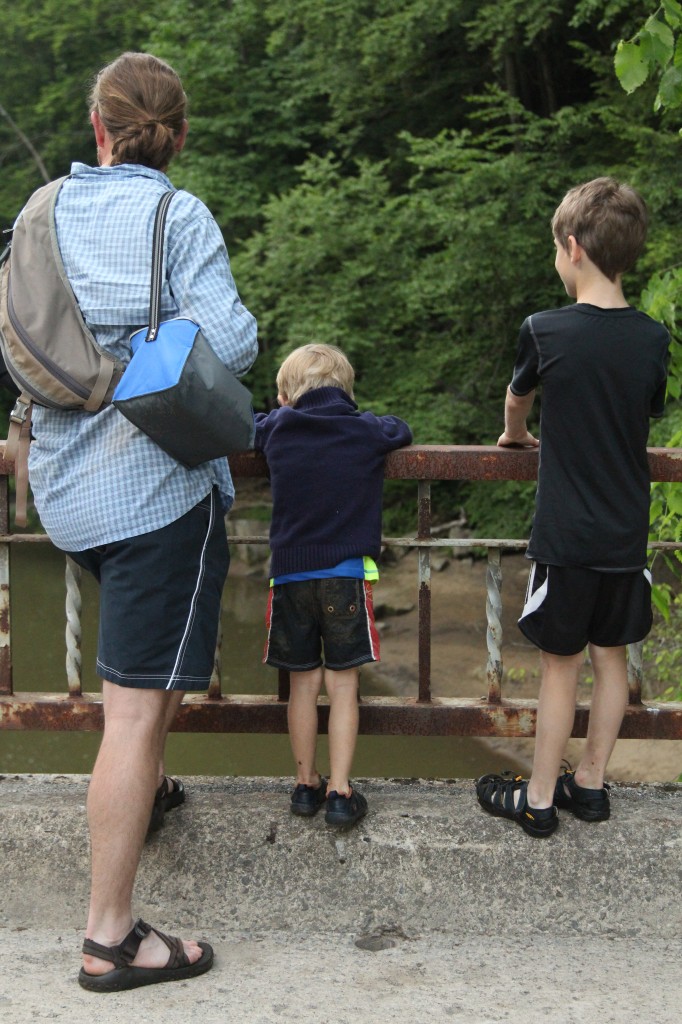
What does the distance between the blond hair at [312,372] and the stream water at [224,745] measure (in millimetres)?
5165

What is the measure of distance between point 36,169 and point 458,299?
9.74 metres

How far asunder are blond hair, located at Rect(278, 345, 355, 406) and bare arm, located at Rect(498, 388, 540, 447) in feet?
1.20

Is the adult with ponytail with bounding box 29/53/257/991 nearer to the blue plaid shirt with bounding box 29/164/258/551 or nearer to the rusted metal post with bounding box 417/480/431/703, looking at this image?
the blue plaid shirt with bounding box 29/164/258/551

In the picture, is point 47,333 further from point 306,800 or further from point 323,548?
point 306,800

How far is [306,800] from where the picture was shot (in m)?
2.63

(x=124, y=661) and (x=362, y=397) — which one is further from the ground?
(x=124, y=661)

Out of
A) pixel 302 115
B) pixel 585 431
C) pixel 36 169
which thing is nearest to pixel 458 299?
pixel 302 115

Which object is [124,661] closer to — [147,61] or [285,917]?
[285,917]

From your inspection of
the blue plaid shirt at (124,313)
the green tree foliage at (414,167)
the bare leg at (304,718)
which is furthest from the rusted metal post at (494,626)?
the green tree foliage at (414,167)

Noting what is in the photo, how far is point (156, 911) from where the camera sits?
2.53 metres

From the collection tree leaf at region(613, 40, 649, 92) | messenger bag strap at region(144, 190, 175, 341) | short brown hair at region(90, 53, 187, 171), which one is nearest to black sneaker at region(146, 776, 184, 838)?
messenger bag strap at region(144, 190, 175, 341)

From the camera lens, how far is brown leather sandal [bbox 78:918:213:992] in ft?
7.10

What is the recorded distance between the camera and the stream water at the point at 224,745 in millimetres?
9328

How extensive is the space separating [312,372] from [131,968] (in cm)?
131
